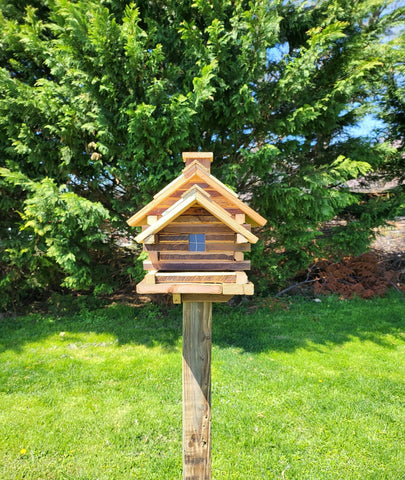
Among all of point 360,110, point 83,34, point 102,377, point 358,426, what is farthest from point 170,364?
point 360,110

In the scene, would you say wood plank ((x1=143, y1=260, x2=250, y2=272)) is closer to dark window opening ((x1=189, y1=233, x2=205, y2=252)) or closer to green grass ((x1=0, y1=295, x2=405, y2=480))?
dark window opening ((x1=189, y1=233, x2=205, y2=252))

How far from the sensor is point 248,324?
5.89 metres

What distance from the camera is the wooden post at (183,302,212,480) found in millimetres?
1707

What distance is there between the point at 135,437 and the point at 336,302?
5.90 metres

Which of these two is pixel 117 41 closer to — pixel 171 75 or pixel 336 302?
pixel 171 75

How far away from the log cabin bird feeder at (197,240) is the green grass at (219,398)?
2269mm

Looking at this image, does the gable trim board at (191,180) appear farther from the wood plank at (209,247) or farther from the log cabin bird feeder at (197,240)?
the wood plank at (209,247)

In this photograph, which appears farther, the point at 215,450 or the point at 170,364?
the point at 170,364

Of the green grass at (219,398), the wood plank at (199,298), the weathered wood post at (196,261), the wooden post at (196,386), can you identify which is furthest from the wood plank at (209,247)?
the green grass at (219,398)

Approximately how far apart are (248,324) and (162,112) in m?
4.46

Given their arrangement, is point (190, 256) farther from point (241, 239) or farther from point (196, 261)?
point (241, 239)

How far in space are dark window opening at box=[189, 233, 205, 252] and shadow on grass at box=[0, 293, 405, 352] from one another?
3.87m

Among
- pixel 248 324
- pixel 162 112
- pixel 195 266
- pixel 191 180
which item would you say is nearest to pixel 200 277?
pixel 195 266

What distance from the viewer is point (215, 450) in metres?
2.88
